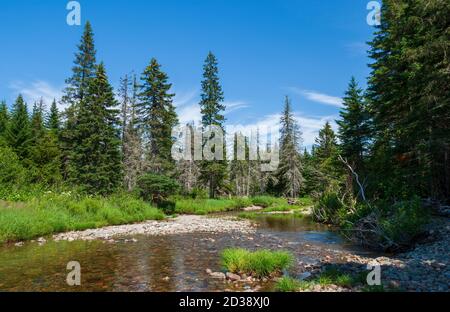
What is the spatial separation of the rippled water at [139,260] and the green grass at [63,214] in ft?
4.82

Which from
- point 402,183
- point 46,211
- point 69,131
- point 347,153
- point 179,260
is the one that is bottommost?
point 179,260

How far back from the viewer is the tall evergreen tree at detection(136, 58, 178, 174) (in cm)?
3384

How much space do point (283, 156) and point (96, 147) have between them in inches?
1250

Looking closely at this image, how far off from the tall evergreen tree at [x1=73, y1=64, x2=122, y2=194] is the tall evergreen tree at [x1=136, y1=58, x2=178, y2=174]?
11.7 ft

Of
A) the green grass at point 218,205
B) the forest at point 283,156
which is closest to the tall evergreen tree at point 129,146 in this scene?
the forest at point 283,156

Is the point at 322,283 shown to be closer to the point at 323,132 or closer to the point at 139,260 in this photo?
the point at 139,260

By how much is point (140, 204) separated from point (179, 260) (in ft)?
43.4

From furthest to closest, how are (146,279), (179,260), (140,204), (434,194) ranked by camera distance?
(140,204) < (434,194) < (179,260) < (146,279)

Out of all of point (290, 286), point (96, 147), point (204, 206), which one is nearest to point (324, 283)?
point (290, 286)
